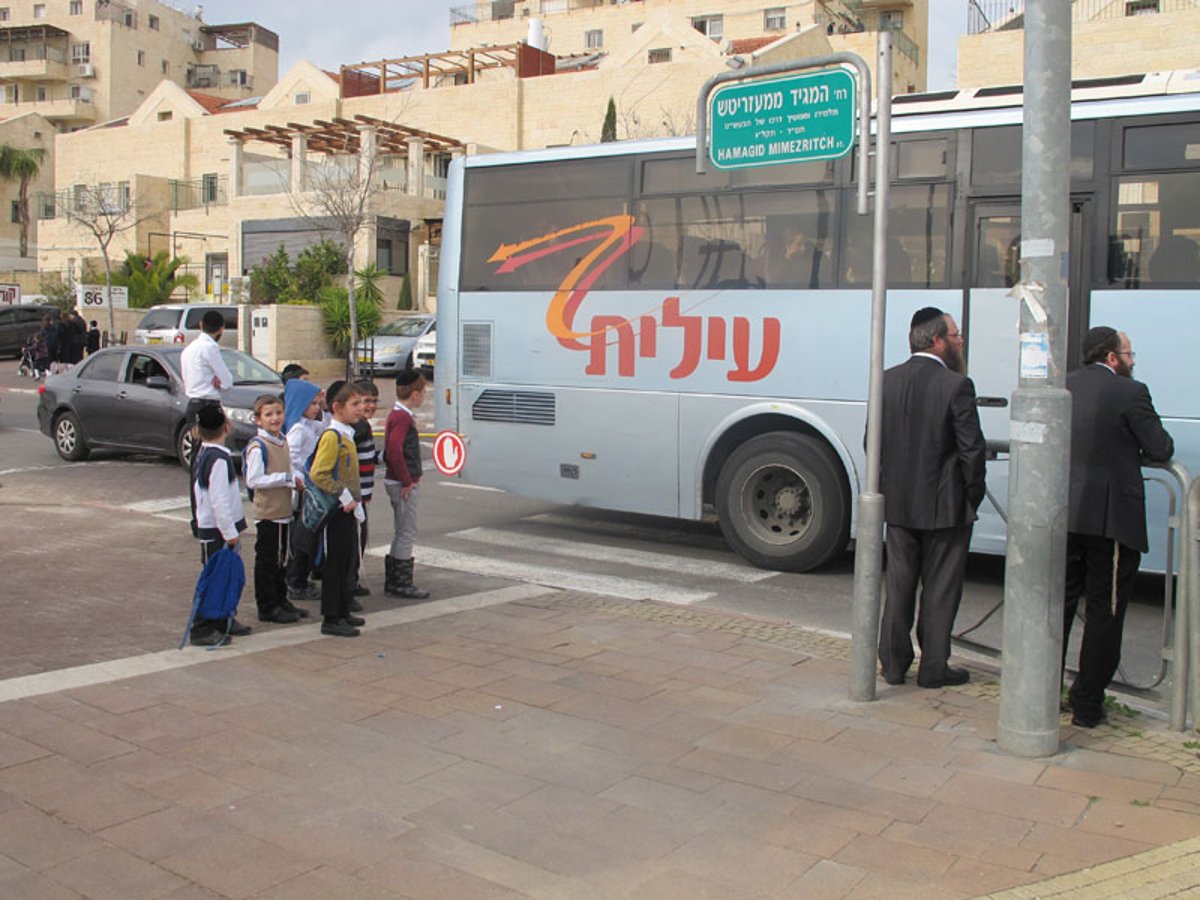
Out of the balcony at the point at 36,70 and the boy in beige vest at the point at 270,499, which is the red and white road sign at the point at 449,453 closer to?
the boy in beige vest at the point at 270,499

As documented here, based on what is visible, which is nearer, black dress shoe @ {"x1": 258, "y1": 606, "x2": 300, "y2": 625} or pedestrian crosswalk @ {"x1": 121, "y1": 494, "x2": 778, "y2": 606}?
black dress shoe @ {"x1": 258, "y1": 606, "x2": 300, "y2": 625}

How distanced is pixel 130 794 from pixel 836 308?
633 cm

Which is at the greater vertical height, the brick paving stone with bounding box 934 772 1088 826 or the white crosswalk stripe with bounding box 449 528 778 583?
the white crosswalk stripe with bounding box 449 528 778 583

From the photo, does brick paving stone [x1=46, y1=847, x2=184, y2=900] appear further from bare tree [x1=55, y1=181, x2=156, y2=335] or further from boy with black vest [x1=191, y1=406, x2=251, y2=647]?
bare tree [x1=55, y1=181, x2=156, y2=335]

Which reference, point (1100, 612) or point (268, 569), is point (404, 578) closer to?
point (268, 569)

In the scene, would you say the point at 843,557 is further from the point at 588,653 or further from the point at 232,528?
the point at 232,528

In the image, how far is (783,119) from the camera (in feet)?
20.6

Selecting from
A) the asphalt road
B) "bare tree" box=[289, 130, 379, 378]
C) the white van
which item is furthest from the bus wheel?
the white van

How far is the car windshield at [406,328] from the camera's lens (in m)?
31.7

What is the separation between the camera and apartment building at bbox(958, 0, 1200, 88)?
22578mm

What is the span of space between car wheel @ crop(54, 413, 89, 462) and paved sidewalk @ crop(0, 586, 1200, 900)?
992 centimetres

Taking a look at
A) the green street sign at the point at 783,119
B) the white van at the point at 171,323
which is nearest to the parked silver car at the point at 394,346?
the white van at the point at 171,323

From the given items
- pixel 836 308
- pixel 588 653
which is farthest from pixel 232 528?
pixel 836 308

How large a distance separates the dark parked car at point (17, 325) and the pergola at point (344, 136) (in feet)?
31.5
